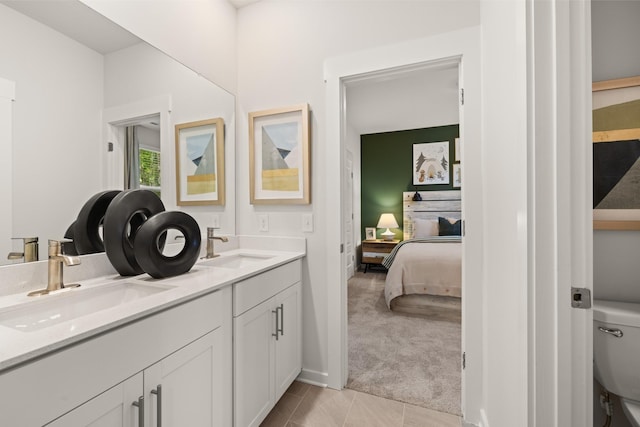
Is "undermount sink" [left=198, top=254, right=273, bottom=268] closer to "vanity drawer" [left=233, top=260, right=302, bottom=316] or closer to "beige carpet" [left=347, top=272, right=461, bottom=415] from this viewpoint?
"vanity drawer" [left=233, top=260, right=302, bottom=316]

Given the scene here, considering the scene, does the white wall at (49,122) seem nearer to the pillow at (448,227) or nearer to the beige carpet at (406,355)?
the beige carpet at (406,355)

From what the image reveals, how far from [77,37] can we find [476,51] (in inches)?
75.6

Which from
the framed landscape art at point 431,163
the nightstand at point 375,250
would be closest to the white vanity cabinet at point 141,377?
the nightstand at point 375,250

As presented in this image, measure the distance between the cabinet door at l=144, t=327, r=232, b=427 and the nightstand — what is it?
4.00m

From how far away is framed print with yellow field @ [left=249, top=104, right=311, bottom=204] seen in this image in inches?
72.9

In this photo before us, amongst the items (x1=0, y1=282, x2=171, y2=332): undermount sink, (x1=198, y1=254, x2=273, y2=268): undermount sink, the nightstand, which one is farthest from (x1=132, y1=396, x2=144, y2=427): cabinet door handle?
the nightstand

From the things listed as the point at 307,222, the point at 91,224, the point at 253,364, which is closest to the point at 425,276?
the point at 307,222

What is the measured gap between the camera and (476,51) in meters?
1.49

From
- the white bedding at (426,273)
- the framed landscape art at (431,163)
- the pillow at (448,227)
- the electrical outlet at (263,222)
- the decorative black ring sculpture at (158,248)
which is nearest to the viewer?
the decorative black ring sculpture at (158,248)

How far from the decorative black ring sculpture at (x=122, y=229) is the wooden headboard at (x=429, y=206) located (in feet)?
14.9

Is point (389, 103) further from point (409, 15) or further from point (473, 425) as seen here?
point (473, 425)

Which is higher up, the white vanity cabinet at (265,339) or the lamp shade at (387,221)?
the lamp shade at (387,221)

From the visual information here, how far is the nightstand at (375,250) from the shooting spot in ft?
16.0

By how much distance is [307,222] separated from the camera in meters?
1.87
